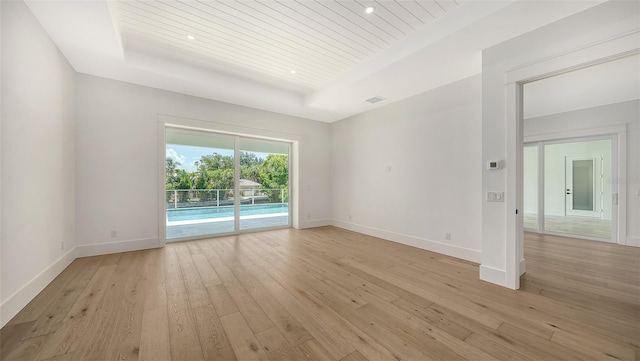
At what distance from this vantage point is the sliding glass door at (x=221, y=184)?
Result: 14.8 ft

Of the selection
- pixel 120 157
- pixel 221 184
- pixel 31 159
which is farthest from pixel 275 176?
pixel 31 159

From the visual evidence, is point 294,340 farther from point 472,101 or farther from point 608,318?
point 472,101

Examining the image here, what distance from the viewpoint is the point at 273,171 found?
573 cm

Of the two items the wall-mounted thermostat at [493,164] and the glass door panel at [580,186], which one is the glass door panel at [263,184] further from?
the glass door panel at [580,186]

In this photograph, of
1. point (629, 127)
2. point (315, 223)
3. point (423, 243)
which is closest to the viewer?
point (423, 243)

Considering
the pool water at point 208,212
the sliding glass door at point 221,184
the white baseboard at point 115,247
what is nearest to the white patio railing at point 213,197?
the sliding glass door at point 221,184

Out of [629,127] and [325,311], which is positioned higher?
[629,127]

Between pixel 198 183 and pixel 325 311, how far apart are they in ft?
12.8

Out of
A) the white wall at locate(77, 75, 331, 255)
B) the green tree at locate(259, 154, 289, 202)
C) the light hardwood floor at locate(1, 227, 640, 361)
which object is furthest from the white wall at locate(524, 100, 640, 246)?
the white wall at locate(77, 75, 331, 255)

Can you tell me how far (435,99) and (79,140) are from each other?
5964 mm

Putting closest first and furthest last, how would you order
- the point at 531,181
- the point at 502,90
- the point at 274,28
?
1. the point at 502,90
2. the point at 274,28
3. the point at 531,181

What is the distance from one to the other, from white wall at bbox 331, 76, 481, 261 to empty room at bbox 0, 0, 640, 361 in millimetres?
36

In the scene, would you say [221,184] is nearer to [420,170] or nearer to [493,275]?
[420,170]

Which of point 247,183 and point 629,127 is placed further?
point 247,183
